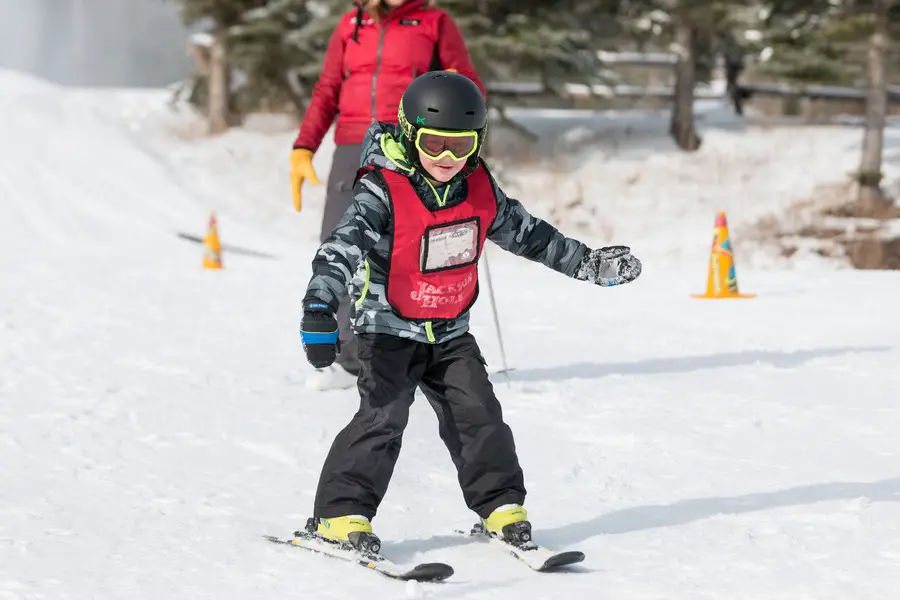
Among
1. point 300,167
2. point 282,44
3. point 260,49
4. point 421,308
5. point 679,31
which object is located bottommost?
point 421,308

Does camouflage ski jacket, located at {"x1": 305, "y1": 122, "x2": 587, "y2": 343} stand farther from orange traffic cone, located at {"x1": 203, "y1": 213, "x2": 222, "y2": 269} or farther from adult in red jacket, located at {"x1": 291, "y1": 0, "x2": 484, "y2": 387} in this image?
orange traffic cone, located at {"x1": 203, "y1": 213, "x2": 222, "y2": 269}

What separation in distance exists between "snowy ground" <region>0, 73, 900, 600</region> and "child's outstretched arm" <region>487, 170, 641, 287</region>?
91 cm

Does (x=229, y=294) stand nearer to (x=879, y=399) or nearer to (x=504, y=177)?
(x=879, y=399)

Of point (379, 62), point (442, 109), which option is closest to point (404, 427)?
point (442, 109)

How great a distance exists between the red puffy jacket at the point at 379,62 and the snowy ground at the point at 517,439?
1471 mm

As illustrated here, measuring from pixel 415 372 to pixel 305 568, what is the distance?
0.72 metres

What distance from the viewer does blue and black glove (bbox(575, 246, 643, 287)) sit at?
4.02 metres

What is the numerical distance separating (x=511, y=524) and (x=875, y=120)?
17852 mm

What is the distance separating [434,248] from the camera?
382 centimetres

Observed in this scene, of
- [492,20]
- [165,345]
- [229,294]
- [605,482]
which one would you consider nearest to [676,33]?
[492,20]

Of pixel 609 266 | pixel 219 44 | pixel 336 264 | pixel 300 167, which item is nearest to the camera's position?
pixel 336 264

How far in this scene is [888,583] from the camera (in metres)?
3.54

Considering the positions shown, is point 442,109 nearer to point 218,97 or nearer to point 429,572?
point 429,572

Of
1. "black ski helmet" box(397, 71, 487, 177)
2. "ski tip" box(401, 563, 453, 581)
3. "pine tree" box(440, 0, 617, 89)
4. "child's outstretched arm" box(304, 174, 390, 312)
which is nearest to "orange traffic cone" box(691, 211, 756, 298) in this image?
"black ski helmet" box(397, 71, 487, 177)
